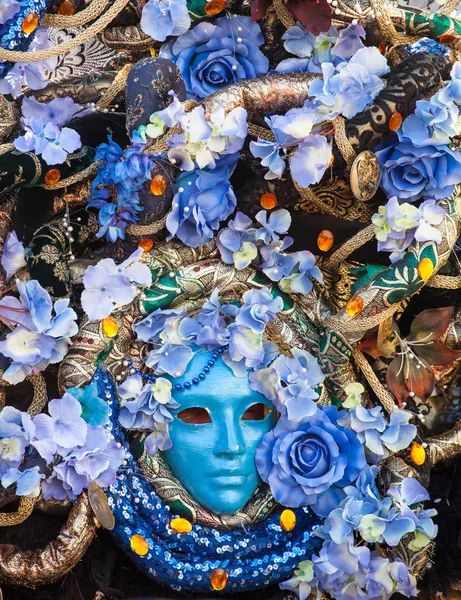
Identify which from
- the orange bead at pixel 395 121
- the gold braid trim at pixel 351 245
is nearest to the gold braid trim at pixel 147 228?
the gold braid trim at pixel 351 245

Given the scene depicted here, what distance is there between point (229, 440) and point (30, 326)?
1.40 ft

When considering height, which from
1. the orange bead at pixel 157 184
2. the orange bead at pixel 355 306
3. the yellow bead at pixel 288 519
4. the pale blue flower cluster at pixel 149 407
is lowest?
the yellow bead at pixel 288 519

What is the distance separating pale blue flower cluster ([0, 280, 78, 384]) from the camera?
188 centimetres

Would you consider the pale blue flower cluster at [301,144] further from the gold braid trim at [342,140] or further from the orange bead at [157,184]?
the orange bead at [157,184]

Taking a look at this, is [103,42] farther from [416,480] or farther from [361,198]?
[416,480]

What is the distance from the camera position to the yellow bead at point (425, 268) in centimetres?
194

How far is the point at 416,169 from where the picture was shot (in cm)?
191

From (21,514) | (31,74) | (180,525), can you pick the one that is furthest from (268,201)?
(21,514)

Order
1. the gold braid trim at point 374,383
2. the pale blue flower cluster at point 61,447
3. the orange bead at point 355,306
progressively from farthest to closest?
the gold braid trim at point 374,383 → the orange bead at point 355,306 → the pale blue flower cluster at point 61,447

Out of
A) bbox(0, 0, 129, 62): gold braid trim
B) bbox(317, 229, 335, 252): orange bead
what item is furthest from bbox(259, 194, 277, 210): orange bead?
bbox(0, 0, 129, 62): gold braid trim

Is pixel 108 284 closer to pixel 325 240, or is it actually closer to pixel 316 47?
pixel 325 240

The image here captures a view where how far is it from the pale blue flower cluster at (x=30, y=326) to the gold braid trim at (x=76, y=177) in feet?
0.68

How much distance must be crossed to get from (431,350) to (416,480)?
255 mm

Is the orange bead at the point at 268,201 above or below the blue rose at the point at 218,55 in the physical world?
below
